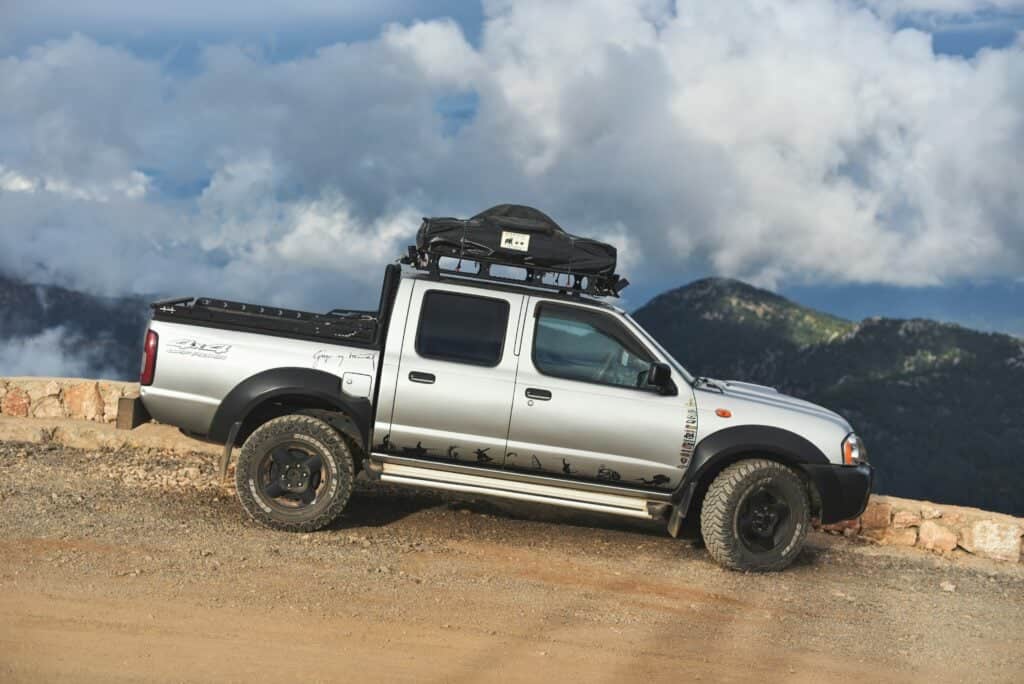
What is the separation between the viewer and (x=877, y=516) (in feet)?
31.6

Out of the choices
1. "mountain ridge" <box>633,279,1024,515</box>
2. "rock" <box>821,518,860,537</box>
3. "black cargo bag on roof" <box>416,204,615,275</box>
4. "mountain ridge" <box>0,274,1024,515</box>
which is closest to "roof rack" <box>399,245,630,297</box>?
"black cargo bag on roof" <box>416,204,615,275</box>

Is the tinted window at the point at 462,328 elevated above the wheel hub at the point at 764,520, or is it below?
above

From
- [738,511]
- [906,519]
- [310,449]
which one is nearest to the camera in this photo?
[310,449]

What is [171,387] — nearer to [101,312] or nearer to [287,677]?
[287,677]

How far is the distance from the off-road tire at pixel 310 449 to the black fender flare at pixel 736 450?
2434mm

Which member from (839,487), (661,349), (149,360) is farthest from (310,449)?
(839,487)

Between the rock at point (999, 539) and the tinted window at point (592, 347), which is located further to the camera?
the rock at point (999, 539)

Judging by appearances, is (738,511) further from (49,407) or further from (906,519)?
(49,407)

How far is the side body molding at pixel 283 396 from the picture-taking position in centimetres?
738

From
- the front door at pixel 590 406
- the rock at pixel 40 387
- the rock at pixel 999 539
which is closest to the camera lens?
the front door at pixel 590 406

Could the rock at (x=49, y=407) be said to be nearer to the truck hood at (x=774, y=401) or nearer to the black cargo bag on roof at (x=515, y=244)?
the black cargo bag on roof at (x=515, y=244)

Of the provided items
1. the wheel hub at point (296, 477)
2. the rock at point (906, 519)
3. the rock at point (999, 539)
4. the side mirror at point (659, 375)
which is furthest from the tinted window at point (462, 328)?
the rock at point (999, 539)

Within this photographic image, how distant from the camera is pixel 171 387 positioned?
739 centimetres

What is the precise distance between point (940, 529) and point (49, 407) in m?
8.56
